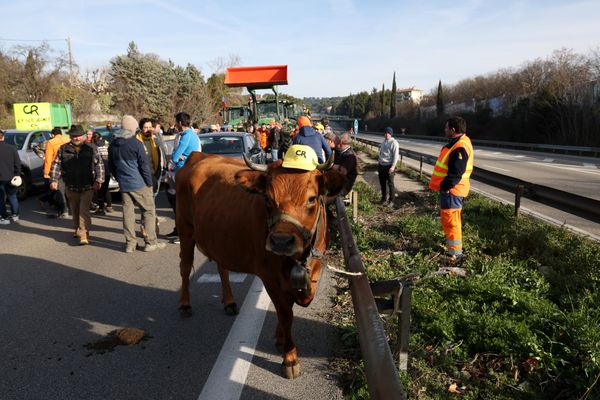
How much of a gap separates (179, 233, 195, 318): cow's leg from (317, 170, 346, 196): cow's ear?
233 centimetres

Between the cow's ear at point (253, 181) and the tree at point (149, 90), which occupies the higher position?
the tree at point (149, 90)

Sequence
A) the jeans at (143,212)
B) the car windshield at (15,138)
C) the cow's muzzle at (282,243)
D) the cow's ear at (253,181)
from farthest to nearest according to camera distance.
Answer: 1. the car windshield at (15,138)
2. the jeans at (143,212)
3. the cow's ear at (253,181)
4. the cow's muzzle at (282,243)

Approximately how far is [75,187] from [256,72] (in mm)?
13587

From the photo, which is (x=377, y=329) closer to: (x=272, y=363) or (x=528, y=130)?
(x=272, y=363)

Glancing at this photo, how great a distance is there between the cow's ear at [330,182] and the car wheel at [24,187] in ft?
37.0

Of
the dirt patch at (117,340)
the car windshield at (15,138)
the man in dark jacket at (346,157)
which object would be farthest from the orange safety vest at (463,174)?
the car windshield at (15,138)

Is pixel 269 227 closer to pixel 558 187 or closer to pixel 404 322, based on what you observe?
pixel 404 322

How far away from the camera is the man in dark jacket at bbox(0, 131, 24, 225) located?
28.1ft

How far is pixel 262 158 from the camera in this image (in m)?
10.7

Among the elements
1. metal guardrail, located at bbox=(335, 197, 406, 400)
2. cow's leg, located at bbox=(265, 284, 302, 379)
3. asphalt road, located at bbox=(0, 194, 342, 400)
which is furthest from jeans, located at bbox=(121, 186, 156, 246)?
metal guardrail, located at bbox=(335, 197, 406, 400)

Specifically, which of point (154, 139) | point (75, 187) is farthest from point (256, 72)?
point (75, 187)

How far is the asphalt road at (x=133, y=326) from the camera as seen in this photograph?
10.2 feet

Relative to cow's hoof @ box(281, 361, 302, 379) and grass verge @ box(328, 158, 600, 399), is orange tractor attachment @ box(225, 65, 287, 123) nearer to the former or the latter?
grass verge @ box(328, 158, 600, 399)

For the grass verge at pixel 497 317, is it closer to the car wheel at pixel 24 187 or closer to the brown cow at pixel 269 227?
the brown cow at pixel 269 227
